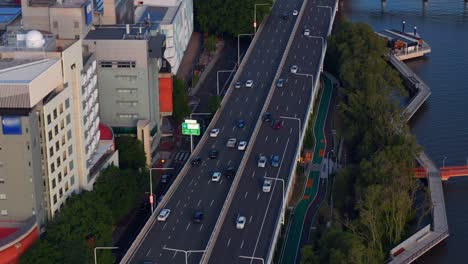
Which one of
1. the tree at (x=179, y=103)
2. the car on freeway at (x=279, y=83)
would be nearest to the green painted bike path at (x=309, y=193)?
the car on freeway at (x=279, y=83)

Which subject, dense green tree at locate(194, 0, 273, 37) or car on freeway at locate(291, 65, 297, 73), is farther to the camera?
dense green tree at locate(194, 0, 273, 37)

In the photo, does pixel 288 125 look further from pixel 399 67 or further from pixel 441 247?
pixel 399 67

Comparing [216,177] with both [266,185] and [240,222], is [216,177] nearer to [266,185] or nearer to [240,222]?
[266,185]

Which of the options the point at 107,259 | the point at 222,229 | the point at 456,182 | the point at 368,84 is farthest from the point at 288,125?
the point at 107,259

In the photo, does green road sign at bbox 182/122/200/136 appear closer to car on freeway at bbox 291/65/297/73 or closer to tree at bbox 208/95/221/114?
tree at bbox 208/95/221/114

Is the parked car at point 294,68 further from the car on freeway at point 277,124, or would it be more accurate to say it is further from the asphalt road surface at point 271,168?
the car on freeway at point 277,124

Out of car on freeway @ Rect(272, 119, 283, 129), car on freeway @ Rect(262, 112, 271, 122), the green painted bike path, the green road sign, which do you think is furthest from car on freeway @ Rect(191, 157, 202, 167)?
car on freeway @ Rect(262, 112, 271, 122)

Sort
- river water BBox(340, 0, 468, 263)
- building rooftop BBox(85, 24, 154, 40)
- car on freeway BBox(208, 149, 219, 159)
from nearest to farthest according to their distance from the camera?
river water BBox(340, 0, 468, 263) → car on freeway BBox(208, 149, 219, 159) → building rooftop BBox(85, 24, 154, 40)

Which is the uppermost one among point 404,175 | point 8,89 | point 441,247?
point 8,89
